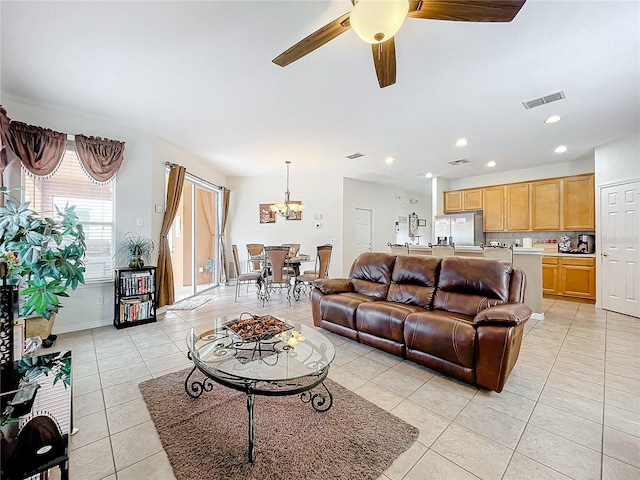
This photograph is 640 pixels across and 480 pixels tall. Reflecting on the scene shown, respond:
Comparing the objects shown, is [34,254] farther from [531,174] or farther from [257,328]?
[531,174]

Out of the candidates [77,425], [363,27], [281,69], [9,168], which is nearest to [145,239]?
[9,168]

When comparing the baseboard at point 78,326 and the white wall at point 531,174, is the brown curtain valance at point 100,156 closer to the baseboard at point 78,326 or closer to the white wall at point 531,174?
the baseboard at point 78,326

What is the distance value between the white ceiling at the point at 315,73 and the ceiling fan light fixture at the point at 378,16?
1.86ft

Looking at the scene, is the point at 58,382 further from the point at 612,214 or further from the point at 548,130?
the point at 612,214

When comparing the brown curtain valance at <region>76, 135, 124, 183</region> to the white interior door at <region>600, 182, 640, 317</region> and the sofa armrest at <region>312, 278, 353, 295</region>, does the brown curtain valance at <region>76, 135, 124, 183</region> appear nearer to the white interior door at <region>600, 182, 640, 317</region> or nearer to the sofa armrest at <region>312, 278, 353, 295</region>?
the sofa armrest at <region>312, 278, 353, 295</region>

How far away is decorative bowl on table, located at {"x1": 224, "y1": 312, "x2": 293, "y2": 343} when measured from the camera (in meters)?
1.99

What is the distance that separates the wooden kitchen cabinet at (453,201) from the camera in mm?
7039

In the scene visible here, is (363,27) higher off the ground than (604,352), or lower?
higher

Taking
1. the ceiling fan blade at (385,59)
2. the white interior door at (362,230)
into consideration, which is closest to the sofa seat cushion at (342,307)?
the ceiling fan blade at (385,59)

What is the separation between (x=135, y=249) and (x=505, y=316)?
434cm

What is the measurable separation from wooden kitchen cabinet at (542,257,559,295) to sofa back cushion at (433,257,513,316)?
3.93m

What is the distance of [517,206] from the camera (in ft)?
20.1

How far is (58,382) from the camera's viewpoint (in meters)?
1.51

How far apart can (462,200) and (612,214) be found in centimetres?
286
